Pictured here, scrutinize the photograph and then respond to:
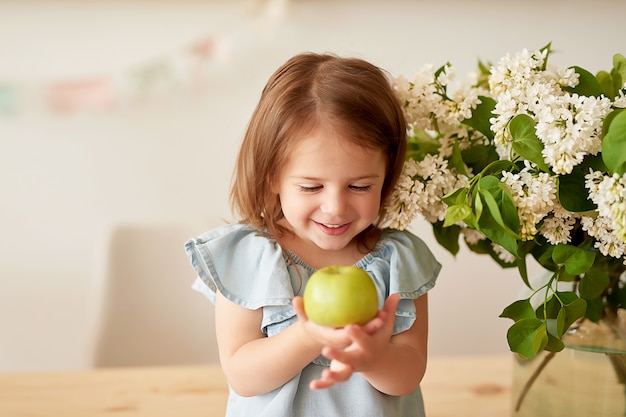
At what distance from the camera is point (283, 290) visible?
908mm

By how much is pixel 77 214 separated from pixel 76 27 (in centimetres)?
44

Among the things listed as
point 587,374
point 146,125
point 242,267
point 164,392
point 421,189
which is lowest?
point 164,392

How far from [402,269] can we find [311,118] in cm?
23

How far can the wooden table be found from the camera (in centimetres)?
120

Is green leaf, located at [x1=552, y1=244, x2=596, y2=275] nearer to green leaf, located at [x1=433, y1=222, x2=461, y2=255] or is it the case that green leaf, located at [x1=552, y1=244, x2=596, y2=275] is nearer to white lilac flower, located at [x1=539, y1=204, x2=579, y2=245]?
white lilac flower, located at [x1=539, y1=204, x2=579, y2=245]

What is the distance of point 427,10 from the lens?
183 centimetres

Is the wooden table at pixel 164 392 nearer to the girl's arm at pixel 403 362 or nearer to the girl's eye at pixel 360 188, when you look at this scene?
the girl's arm at pixel 403 362

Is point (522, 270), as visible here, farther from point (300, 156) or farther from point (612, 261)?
point (300, 156)

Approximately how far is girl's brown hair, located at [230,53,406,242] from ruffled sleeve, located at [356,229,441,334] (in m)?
0.07

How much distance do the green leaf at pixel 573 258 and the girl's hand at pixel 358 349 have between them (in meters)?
0.24

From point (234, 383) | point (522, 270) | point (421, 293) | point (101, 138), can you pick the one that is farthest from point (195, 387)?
point (101, 138)

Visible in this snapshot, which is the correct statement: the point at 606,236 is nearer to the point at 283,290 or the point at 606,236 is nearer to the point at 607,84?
the point at 607,84

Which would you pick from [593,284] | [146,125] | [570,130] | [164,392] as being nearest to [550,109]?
[570,130]

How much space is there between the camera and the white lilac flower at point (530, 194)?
0.82 m
